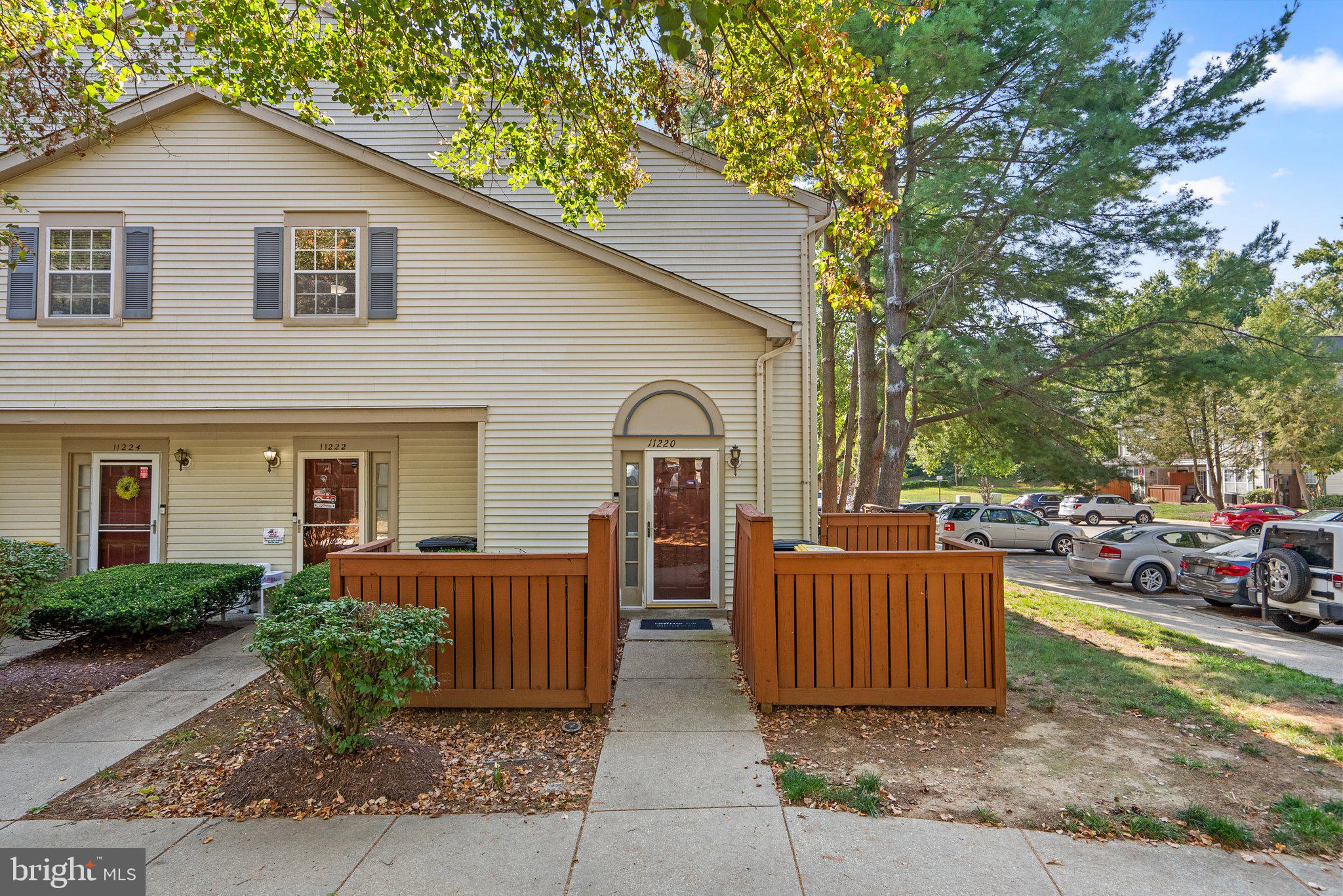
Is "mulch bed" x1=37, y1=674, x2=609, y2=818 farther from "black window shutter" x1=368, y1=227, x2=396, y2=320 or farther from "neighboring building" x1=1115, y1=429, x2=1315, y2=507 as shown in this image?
"neighboring building" x1=1115, y1=429, x2=1315, y2=507

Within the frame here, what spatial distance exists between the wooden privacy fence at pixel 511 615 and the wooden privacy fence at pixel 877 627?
4.18 ft

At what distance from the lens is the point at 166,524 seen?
9.48 meters

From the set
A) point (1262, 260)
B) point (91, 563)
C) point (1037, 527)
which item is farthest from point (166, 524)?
point (1037, 527)

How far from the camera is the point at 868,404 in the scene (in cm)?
1703

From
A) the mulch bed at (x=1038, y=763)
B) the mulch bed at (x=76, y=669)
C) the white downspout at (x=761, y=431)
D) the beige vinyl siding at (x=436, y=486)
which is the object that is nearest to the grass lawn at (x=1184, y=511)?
the white downspout at (x=761, y=431)

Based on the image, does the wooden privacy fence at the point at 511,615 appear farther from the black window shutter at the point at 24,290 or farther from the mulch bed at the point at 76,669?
the black window shutter at the point at 24,290

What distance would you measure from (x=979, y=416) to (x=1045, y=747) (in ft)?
46.9

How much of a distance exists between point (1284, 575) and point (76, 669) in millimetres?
14146

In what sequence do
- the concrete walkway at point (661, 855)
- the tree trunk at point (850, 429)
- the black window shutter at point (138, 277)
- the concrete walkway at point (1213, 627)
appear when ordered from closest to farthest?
1. the concrete walkway at point (661, 855)
2. the concrete walkway at point (1213, 627)
3. the black window shutter at point (138, 277)
4. the tree trunk at point (850, 429)

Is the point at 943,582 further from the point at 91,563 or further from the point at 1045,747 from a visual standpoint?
the point at 91,563

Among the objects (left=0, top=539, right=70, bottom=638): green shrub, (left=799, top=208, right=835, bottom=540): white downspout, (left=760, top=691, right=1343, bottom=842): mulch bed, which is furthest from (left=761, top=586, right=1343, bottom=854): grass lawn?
(left=0, top=539, right=70, bottom=638): green shrub

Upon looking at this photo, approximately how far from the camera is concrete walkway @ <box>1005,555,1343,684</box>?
7492mm

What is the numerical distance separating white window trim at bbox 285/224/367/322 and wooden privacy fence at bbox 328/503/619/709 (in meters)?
4.23

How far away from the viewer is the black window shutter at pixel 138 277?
8.33m
